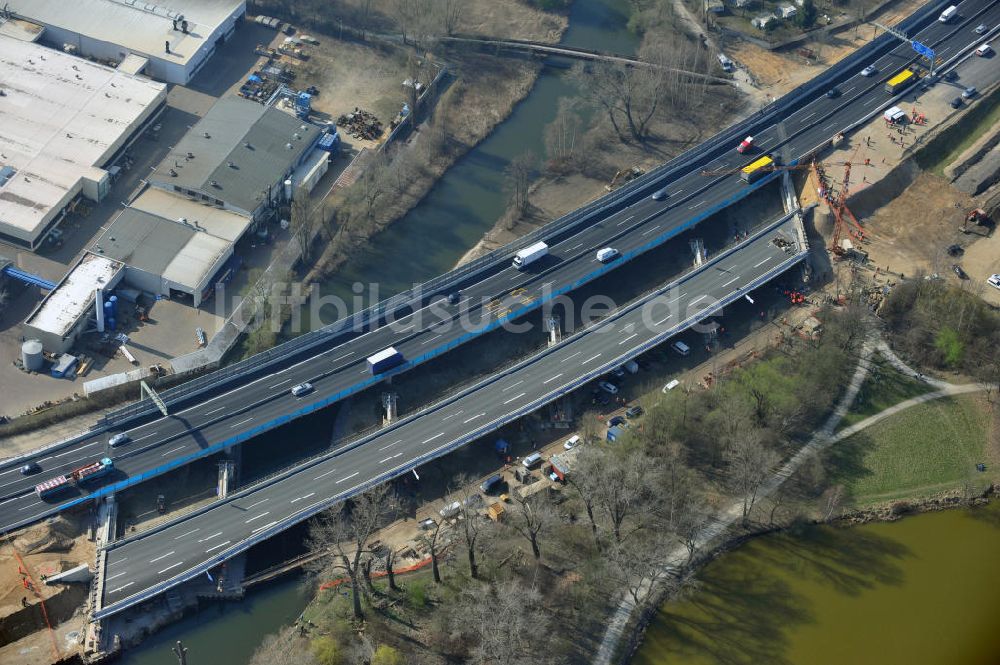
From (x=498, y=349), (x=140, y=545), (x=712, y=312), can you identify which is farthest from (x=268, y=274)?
(x=712, y=312)

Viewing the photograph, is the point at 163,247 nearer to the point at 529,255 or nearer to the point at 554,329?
the point at 529,255

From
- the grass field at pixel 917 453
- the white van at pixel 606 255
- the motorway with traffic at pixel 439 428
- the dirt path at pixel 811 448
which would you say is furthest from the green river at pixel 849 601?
the white van at pixel 606 255

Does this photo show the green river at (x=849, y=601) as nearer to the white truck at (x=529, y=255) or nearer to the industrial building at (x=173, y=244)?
the white truck at (x=529, y=255)

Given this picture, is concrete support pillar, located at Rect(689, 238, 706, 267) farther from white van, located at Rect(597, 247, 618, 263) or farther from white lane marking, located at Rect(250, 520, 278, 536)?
white lane marking, located at Rect(250, 520, 278, 536)

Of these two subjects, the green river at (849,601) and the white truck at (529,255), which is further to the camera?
the white truck at (529,255)

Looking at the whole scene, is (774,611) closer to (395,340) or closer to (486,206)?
(395,340)

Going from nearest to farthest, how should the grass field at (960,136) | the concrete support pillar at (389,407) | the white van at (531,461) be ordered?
1. the white van at (531,461)
2. the concrete support pillar at (389,407)
3. the grass field at (960,136)

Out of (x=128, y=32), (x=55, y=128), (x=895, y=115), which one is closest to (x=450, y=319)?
(x=55, y=128)
